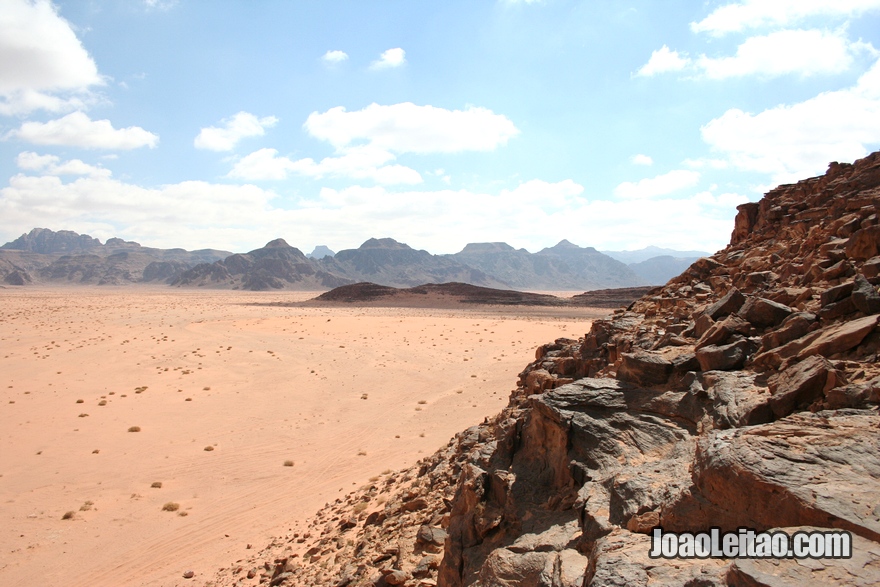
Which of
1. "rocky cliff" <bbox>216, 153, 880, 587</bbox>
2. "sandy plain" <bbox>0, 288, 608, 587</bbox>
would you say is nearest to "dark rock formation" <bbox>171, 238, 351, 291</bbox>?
"sandy plain" <bbox>0, 288, 608, 587</bbox>

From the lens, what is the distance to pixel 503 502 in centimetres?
645

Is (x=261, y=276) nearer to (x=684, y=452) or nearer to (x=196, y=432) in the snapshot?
(x=196, y=432)

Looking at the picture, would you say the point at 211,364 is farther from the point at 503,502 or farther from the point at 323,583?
the point at 503,502

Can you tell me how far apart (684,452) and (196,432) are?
17.3 metres

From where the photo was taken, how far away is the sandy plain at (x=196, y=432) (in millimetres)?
11219

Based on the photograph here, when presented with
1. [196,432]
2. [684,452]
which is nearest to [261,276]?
[196,432]

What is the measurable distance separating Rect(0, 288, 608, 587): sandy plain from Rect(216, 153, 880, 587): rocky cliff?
2943 millimetres

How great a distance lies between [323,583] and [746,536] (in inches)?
259

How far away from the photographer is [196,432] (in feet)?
59.2

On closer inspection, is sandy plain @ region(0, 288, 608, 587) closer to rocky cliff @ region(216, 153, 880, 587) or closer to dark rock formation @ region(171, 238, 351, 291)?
rocky cliff @ region(216, 153, 880, 587)

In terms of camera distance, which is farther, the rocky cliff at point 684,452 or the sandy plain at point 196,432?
the sandy plain at point 196,432

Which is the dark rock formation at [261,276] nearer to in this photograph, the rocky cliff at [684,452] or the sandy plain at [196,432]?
the sandy plain at [196,432]

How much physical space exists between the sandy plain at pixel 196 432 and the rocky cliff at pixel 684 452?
2.94 meters

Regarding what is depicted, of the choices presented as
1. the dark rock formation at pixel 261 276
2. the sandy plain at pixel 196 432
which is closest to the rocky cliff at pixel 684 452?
the sandy plain at pixel 196 432
